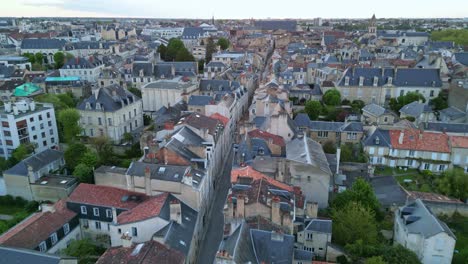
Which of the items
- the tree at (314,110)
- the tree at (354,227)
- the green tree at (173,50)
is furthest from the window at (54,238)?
the green tree at (173,50)

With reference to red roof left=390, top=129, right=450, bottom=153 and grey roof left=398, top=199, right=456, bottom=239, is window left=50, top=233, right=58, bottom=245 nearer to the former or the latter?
grey roof left=398, top=199, right=456, bottom=239

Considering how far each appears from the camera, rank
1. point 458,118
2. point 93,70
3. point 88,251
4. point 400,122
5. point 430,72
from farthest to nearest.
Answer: point 93,70, point 430,72, point 458,118, point 400,122, point 88,251

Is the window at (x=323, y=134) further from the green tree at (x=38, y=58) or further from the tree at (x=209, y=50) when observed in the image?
the green tree at (x=38, y=58)

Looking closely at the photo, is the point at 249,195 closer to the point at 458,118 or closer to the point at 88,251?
the point at 88,251

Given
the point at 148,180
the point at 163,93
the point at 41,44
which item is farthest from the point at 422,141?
the point at 41,44

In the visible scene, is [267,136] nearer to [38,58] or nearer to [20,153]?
[20,153]

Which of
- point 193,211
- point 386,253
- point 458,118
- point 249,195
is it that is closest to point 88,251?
point 193,211

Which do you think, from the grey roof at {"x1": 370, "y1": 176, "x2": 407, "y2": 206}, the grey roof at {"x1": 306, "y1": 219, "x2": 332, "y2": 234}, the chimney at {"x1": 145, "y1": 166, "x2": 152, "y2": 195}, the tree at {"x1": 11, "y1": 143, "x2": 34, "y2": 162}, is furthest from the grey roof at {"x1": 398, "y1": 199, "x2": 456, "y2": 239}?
the tree at {"x1": 11, "y1": 143, "x2": 34, "y2": 162}
